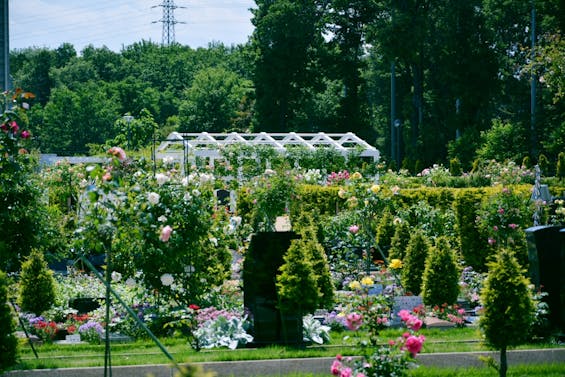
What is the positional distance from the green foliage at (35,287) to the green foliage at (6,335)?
3097mm

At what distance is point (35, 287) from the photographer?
932cm

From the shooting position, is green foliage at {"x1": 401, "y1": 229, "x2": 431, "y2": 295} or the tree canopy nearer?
green foliage at {"x1": 401, "y1": 229, "x2": 431, "y2": 295}

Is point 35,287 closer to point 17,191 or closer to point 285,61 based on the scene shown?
point 17,191

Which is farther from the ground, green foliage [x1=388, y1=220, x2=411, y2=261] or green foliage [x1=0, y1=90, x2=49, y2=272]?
green foliage [x1=0, y1=90, x2=49, y2=272]

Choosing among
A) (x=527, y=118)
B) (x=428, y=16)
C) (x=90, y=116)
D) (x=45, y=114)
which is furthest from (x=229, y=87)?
(x=527, y=118)

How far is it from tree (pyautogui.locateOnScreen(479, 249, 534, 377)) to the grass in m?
0.52

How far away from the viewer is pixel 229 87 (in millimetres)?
49500

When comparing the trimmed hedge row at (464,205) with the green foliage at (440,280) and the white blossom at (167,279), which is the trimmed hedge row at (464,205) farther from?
the white blossom at (167,279)

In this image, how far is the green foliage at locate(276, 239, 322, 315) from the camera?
794cm

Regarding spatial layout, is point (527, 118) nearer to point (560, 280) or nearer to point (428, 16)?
point (428, 16)

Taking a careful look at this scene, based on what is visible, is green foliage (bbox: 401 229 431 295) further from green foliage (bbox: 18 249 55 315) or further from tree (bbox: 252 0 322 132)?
tree (bbox: 252 0 322 132)

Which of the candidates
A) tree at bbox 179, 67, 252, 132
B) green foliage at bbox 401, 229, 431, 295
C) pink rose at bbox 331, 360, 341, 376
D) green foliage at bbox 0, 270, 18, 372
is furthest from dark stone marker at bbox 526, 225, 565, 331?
tree at bbox 179, 67, 252, 132

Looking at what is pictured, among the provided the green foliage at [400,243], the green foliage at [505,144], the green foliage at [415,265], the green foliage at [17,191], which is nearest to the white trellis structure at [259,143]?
the green foliage at [505,144]

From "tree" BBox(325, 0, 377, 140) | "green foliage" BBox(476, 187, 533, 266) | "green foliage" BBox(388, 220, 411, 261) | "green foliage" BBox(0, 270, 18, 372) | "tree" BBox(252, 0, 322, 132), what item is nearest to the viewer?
"green foliage" BBox(0, 270, 18, 372)
